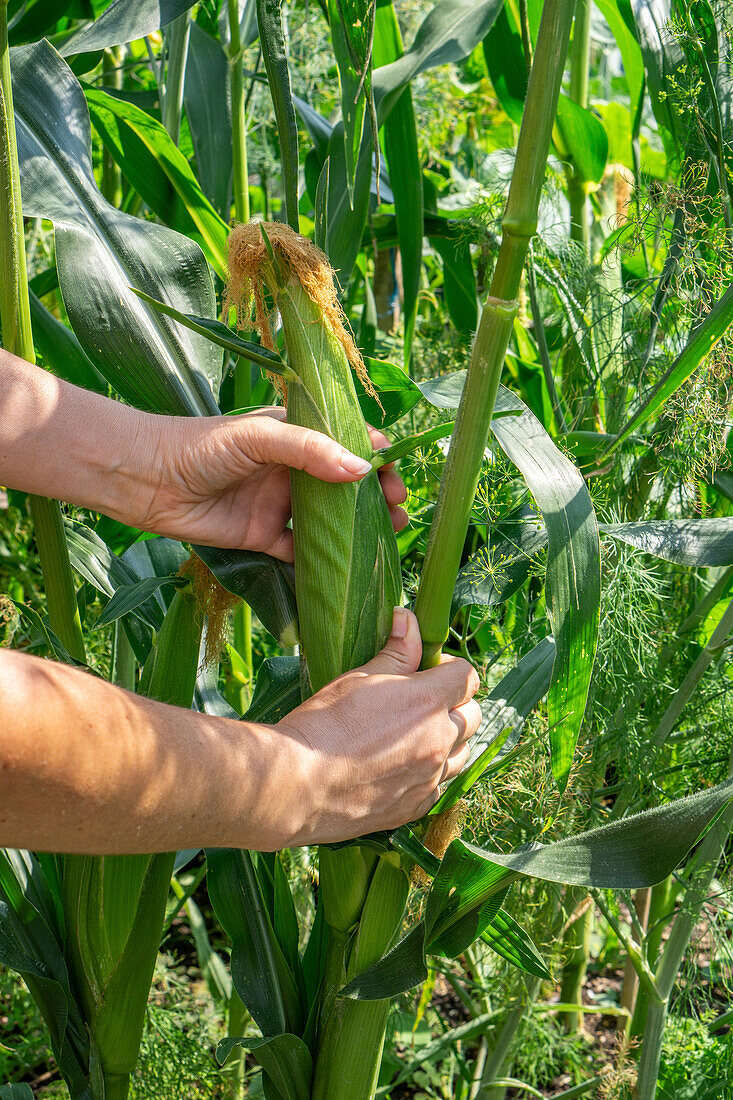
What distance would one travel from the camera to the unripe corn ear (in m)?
0.59

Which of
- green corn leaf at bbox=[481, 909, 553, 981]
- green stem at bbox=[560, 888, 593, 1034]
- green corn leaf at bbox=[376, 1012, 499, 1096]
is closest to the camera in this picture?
green corn leaf at bbox=[481, 909, 553, 981]

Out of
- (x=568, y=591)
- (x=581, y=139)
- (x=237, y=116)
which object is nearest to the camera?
(x=568, y=591)

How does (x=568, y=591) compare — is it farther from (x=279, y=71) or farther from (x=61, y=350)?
(x=61, y=350)

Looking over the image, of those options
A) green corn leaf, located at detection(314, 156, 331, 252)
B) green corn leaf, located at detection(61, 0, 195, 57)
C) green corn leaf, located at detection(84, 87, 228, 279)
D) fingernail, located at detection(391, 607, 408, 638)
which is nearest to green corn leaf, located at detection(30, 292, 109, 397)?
green corn leaf, located at detection(84, 87, 228, 279)

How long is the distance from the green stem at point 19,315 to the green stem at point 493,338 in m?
0.31

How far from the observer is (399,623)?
0.61 m

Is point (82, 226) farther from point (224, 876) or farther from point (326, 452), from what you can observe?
point (224, 876)

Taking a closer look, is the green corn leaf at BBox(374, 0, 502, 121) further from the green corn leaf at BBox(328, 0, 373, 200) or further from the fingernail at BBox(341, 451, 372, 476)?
the fingernail at BBox(341, 451, 372, 476)

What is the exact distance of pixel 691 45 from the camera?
0.76 m

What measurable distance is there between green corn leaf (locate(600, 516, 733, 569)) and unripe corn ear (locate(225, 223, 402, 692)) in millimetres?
195

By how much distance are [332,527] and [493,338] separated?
0.18 metres

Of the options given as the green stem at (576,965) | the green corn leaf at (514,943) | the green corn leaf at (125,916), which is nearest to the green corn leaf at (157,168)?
the green corn leaf at (125,916)

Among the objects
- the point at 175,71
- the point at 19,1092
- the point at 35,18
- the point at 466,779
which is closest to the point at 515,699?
the point at 466,779

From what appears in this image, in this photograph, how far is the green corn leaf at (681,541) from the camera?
667mm
